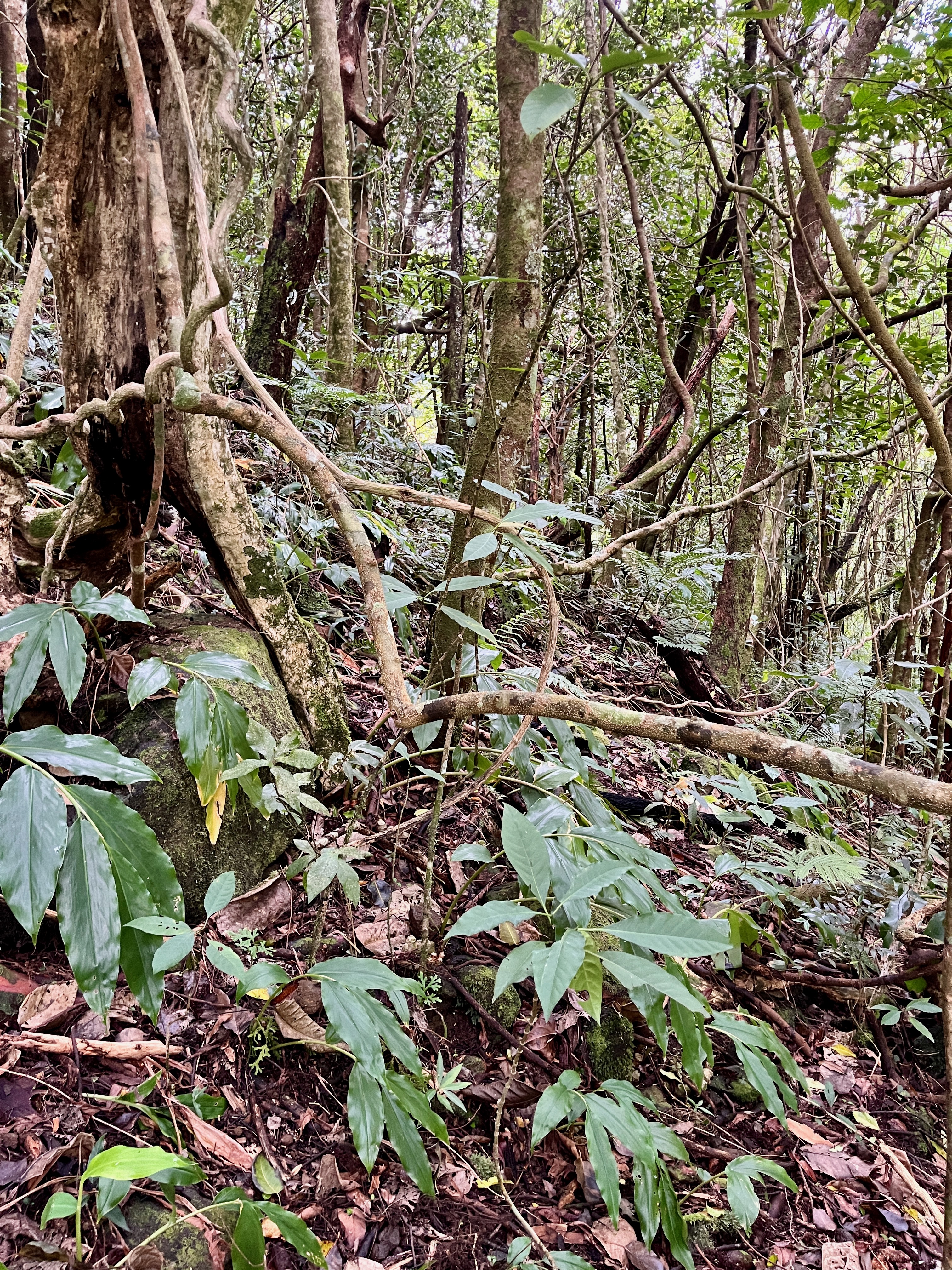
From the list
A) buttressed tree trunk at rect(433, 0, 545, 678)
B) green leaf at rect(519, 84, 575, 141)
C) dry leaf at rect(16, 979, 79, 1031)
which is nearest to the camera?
green leaf at rect(519, 84, 575, 141)

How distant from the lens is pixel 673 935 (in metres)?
1.33

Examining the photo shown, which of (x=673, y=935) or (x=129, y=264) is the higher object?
(x=129, y=264)

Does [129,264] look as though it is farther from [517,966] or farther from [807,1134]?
[807,1134]

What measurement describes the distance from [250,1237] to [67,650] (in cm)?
105

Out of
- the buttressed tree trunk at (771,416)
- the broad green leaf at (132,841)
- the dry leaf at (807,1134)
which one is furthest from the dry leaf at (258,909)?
the buttressed tree trunk at (771,416)

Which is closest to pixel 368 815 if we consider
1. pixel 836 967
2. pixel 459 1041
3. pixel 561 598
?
pixel 459 1041

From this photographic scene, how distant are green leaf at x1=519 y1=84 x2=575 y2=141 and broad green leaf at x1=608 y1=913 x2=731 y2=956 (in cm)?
120

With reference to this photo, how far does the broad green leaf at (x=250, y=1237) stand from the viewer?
3.80ft

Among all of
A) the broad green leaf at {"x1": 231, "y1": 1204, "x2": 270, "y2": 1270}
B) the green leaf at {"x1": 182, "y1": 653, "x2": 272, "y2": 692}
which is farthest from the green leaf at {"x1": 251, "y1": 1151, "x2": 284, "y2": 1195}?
the green leaf at {"x1": 182, "y1": 653, "x2": 272, "y2": 692}

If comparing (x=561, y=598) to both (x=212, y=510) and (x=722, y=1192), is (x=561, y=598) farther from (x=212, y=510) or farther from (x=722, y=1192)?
(x=722, y=1192)

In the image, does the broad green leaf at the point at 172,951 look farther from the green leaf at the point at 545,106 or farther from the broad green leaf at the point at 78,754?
the green leaf at the point at 545,106

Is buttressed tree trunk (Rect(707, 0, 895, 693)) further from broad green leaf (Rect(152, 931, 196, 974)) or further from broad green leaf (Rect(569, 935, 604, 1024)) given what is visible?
broad green leaf (Rect(152, 931, 196, 974))

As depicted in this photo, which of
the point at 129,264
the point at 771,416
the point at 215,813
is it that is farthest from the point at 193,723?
the point at 771,416

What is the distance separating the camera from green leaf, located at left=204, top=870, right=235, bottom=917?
1.41 metres
